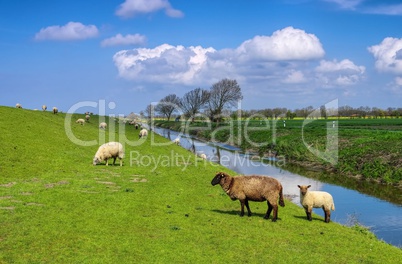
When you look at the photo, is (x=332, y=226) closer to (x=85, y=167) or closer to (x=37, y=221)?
(x=37, y=221)

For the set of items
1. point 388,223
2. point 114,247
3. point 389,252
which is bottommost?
point 388,223

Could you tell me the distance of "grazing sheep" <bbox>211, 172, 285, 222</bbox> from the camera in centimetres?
1639

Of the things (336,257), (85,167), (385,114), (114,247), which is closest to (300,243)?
(336,257)

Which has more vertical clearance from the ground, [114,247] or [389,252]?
[114,247]

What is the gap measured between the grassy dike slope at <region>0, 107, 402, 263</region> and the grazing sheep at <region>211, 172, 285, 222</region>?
0.92 m

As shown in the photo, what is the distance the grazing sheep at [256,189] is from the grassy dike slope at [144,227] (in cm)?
92

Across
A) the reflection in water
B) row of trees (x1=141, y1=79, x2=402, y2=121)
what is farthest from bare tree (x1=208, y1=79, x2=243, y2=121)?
the reflection in water

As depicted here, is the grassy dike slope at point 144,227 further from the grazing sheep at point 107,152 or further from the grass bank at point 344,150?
the grass bank at point 344,150

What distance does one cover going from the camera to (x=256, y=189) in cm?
1661

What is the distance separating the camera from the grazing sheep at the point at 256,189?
1639 centimetres

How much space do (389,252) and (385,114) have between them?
652 ft

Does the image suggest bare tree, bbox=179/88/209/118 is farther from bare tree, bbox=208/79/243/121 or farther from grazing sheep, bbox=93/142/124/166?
grazing sheep, bbox=93/142/124/166

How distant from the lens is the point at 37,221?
46.2 feet

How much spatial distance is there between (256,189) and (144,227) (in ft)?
18.3
